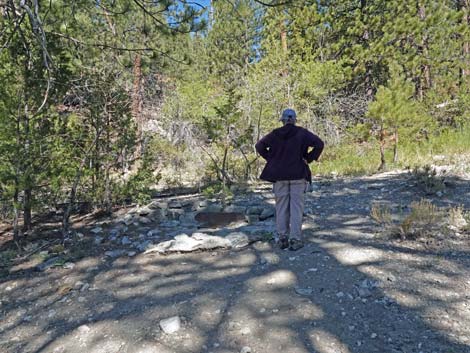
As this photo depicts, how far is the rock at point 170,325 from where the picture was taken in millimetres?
3002

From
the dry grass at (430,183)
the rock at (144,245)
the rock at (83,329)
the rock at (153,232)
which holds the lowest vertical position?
the rock at (83,329)

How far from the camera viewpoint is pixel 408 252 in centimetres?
417

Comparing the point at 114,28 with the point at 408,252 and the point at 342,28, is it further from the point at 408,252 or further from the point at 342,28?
→ the point at 342,28

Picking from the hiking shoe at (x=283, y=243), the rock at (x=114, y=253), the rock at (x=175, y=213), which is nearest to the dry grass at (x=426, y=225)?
the hiking shoe at (x=283, y=243)

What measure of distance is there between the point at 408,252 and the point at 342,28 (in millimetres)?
14275

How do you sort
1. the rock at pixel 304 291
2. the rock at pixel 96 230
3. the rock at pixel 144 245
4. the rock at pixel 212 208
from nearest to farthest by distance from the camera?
the rock at pixel 304 291 → the rock at pixel 144 245 → the rock at pixel 96 230 → the rock at pixel 212 208

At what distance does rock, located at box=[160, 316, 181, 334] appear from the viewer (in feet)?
9.85

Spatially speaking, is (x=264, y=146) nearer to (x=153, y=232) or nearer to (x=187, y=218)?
(x=153, y=232)

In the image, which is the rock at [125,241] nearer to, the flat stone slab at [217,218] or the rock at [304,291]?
the flat stone slab at [217,218]

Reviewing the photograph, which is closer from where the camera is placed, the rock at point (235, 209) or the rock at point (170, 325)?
the rock at point (170, 325)

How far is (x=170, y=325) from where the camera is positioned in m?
3.03

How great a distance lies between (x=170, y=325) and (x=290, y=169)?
2.31m

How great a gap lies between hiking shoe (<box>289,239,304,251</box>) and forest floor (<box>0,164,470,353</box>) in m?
0.07

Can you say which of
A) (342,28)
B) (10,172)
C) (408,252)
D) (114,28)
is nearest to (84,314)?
(10,172)
